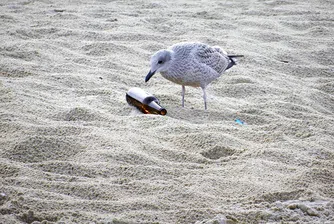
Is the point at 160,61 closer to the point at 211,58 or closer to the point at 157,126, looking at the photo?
the point at 211,58

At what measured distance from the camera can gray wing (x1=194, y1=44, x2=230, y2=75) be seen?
425 cm

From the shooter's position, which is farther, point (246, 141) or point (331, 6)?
point (331, 6)

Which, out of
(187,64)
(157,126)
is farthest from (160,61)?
(157,126)

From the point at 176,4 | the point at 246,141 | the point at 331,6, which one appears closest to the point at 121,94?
the point at 246,141

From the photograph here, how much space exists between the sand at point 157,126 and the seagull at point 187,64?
0.73ft

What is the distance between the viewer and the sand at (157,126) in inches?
101

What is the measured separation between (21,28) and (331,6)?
4.17 m

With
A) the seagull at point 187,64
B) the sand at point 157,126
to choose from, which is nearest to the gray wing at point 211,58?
the seagull at point 187,64

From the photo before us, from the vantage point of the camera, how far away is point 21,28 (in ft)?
18.5

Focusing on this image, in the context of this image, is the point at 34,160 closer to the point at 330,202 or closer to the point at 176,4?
the point at 330,202

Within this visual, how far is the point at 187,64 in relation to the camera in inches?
162

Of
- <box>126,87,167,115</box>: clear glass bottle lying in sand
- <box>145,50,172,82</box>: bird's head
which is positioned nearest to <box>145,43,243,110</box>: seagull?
<box>145,50,172,82</box>: bird's head

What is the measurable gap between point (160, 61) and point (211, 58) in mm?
472

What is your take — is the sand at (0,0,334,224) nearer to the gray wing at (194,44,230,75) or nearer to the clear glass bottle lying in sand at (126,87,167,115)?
the clear glass bottle lying in sand at (126,87,167,115)
